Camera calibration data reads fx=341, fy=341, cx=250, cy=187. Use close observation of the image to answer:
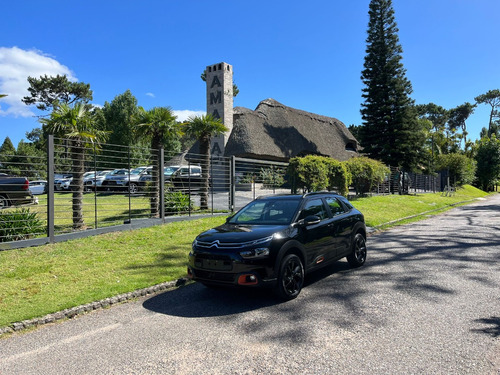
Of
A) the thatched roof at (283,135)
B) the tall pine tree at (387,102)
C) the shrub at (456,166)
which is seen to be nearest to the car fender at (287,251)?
the thatched roof at (283,135)

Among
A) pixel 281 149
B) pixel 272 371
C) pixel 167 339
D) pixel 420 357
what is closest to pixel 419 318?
pixel 420 357

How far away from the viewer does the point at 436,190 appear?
40.4m

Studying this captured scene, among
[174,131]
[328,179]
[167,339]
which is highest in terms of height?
[174,131]

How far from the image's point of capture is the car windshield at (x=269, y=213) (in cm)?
569

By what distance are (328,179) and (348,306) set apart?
12757mm

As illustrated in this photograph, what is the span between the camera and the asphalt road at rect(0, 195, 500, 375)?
3.26m

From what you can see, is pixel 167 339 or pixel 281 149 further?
pixel 281 149

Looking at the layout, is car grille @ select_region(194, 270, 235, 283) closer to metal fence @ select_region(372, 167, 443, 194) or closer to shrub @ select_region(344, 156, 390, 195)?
shrub @ select_region(344, 156, 390, 195)

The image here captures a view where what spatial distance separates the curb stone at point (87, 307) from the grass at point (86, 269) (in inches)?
4.4

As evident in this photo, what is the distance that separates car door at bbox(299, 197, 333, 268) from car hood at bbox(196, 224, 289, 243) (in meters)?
0.51

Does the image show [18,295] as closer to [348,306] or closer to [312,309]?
[312,309]

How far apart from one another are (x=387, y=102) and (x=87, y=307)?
3470 centimetres

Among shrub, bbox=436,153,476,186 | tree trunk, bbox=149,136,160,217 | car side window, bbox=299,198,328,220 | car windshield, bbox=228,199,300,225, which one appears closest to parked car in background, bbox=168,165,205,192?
tree trunk, bbox=149,136,160,217

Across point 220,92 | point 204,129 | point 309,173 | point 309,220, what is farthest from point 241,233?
point 220,92
